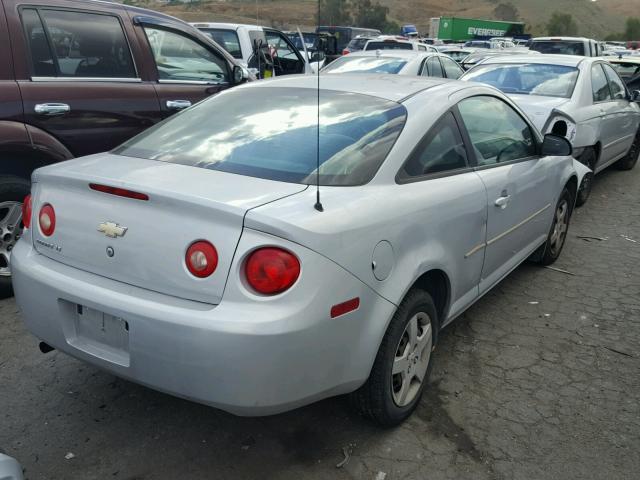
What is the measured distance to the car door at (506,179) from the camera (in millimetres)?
3469

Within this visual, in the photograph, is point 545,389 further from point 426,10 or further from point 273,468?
point 426,10

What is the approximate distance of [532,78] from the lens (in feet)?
23.1

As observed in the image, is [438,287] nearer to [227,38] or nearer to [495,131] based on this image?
[495,131]

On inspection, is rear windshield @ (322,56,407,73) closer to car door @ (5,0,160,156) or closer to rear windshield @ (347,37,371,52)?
car door @ (5,0,160,156)

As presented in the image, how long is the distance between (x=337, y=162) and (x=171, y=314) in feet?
3.26

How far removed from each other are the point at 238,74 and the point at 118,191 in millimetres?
3656

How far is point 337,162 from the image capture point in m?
2.67

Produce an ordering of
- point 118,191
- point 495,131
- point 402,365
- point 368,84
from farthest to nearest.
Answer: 1. point 495,131
2. point 368,84
3. point 402,365
4. point 118,191

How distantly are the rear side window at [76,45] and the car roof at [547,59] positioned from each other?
4863 mm

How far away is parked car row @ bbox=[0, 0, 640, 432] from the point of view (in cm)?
216

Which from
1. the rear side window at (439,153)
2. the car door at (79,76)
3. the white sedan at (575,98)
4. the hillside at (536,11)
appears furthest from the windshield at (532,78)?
the hillside at (536,11)

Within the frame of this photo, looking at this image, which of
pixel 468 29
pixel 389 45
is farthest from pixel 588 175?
pixel 468 29

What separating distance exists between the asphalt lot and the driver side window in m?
1.14

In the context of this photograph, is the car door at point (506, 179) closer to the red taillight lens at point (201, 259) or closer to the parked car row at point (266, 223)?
the parked car row at point (266, 223)
